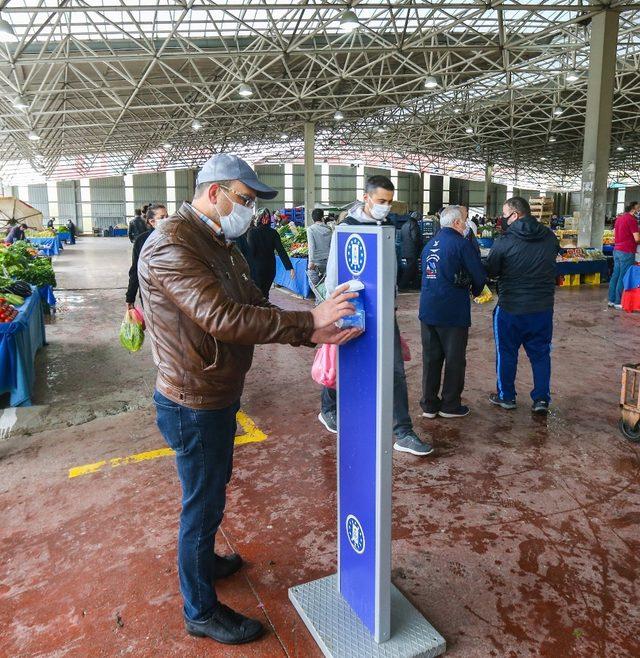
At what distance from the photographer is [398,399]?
3.58 m

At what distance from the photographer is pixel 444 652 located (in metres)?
1.99

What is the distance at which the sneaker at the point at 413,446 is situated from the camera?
3.60m

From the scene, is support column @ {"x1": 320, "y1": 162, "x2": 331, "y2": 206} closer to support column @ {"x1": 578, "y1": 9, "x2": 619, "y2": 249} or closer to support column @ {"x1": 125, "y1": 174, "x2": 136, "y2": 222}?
support column @ {"x1": 125, "y1": 174, "x2": 136, "y2": 222}

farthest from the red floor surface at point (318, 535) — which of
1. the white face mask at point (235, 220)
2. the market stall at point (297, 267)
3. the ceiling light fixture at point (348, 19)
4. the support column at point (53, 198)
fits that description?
the support column at point (53, 198)

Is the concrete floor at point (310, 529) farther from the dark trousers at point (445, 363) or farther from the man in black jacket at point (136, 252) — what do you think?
the man in black jacket at point (136, 252)

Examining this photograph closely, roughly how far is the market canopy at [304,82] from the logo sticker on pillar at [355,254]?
1086cm

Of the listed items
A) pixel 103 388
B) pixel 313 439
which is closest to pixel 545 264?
pixel 313 439

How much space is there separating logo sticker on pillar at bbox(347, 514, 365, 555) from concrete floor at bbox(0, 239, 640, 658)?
41 centimetres

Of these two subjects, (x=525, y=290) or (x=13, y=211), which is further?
(x=13, y=211)

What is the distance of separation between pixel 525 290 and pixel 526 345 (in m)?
0.49

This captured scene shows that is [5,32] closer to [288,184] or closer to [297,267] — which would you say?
[297,267]

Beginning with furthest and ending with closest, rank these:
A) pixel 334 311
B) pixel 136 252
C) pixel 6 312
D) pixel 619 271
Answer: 1. pixel 619 271
2. pixel 136 252
3. pixel 6 312
4. pixel 334 311

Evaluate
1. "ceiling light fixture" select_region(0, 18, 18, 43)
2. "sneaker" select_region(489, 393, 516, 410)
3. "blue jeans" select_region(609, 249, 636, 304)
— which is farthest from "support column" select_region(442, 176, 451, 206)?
"sneaker" select_region(489, 393, 516, 410)

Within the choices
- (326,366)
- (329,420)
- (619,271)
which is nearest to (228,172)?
(326,366)
